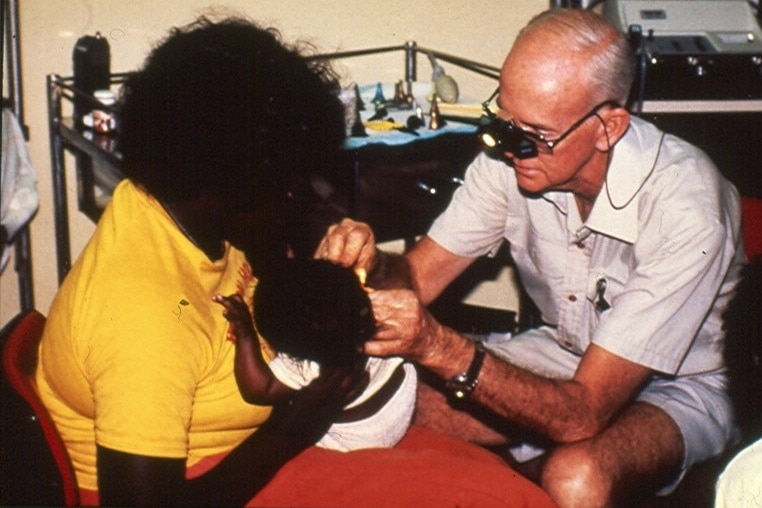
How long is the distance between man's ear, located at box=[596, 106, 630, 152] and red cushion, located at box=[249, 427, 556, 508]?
2.73 ft

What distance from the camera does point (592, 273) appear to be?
2.13 meters

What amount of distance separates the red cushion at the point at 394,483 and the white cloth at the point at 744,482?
0.66 m

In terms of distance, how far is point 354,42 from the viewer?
3.62 meters

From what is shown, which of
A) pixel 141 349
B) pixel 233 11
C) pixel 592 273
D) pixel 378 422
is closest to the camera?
pixel 141 349

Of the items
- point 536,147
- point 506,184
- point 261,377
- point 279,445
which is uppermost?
point 536,147

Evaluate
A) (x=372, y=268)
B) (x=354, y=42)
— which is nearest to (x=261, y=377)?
(x=372, y=268)

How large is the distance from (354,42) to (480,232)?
158 centimetres

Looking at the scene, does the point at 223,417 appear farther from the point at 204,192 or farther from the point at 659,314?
the point at 659,314

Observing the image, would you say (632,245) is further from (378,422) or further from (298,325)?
(298,325)

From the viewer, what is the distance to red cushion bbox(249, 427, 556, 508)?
1.52 m

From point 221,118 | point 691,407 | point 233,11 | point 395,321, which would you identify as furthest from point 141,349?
point 233,11

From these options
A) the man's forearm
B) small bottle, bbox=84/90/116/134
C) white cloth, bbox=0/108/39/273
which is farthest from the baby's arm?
white cloth, bbox=0/108/39/273

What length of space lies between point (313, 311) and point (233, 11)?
7.15 ft

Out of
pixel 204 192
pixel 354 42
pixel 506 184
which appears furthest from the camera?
pixel 354 42
